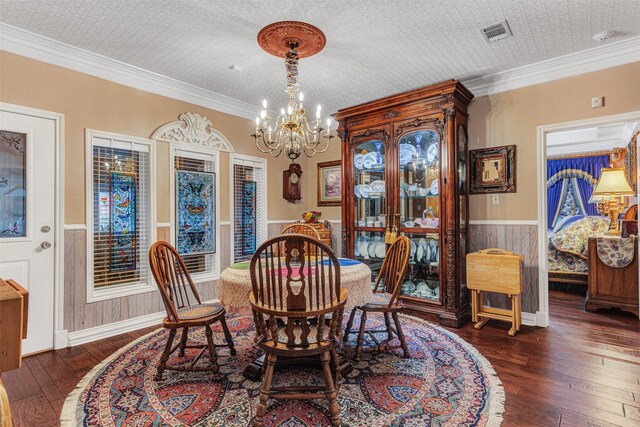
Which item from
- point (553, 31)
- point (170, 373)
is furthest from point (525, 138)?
point (170, 373)

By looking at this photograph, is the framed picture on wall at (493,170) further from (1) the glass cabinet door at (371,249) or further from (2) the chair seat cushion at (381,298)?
(2) the chair seat cushion at (381,298)

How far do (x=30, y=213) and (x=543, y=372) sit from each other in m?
4.12

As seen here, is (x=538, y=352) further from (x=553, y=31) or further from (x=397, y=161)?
(x=553, y=31)

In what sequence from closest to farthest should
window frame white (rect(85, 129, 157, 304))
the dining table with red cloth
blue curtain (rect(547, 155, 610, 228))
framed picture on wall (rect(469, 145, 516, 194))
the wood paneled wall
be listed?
the dining table with red cloth
the wood paneled wall
window frame white (rect(85, 129, 157, 304))
framed picture on wall (rect(469, 145, 516, 194))
blue curtain (rect(547, 155, 610, 228))

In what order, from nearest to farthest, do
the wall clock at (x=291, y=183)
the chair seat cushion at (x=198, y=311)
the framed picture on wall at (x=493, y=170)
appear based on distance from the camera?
the chair seat cushion at (x=198, y=311)
the framed picture on wall at (x=493, y=170)
the wall clock at (x=291, y=183)

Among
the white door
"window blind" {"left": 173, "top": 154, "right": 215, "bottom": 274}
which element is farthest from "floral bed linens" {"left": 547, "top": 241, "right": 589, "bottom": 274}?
the white door

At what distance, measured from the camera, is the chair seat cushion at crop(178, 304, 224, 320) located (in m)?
2.27

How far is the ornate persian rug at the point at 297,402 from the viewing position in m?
1.82

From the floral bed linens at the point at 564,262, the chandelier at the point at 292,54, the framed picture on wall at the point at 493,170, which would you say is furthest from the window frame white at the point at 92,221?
the floral bed linens at the point at 564,262

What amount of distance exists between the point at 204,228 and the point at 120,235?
0.88 metres

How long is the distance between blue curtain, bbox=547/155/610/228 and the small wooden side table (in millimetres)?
3589

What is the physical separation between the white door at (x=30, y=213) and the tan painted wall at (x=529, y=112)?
13.6 feet

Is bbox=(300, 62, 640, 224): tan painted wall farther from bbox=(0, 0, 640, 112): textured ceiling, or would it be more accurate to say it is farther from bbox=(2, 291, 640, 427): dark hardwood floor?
bbox=(2, 291, 640, 427): dark hardwood floor

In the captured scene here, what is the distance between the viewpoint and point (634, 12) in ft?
8.05
